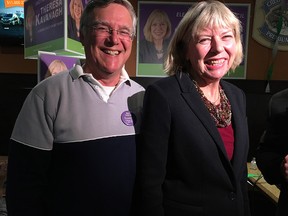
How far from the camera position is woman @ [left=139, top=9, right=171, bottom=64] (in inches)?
124

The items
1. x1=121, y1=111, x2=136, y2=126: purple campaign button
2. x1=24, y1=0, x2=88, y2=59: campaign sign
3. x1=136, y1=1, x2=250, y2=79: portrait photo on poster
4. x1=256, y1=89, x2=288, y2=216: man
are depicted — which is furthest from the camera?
x1=136, y1=1, x2=250, y2=79: portrait photo on poster

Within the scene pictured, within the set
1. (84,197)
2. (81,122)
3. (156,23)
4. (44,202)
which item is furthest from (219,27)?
(156,23)

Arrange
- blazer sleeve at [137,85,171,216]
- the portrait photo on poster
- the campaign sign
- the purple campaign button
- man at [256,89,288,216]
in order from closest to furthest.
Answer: blazer sleeve at [137,85,171,216]
the purple campaign button
man at [256,89,288,216]
the campaign sign
the portrait photo on poster

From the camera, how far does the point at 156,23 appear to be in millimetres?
3150

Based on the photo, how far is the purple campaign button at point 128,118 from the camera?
111 centimetres

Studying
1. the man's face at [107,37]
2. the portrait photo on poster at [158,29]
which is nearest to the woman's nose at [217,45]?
the man's face at [107,37]

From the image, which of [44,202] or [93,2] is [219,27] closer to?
[93,2]

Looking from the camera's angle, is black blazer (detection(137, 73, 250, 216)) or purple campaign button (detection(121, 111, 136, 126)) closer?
black blazer (detection(137, 73, 250, 216))

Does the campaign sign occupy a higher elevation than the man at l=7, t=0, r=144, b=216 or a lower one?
higher

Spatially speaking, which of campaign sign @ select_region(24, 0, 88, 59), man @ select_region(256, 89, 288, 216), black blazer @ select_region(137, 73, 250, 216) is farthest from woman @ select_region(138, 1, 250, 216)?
campaign sign @ select_region(24, 0, 88, 59)

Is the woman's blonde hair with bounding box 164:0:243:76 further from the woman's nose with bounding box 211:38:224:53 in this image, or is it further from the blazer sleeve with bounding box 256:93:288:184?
the blazer sleeve with bounding box 256:93:288:184

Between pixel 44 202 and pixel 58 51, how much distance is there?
88cm

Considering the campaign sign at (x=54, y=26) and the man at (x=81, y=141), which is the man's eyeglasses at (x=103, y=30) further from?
the campaign sign at (x=54, y=26)

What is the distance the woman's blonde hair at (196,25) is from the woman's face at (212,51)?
23mm
